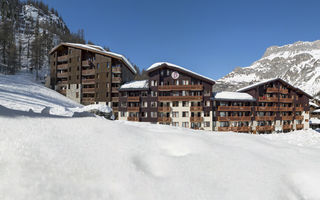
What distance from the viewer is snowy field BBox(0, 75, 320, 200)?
1.79 m

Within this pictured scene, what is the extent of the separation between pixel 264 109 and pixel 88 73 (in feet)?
139

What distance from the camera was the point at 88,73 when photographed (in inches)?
1581

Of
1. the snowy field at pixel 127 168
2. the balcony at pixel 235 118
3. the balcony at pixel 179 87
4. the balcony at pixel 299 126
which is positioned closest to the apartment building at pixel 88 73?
the balcony at pixel 179 87

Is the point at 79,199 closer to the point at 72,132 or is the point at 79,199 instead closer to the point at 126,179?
the point at 126,179

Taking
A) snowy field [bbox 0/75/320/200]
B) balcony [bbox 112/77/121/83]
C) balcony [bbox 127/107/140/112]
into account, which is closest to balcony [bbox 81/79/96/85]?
balcony [bbox 112/77/121/83]

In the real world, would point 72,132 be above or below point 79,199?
above

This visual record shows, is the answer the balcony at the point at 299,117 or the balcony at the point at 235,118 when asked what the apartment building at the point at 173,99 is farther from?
the balcony at the point at 299,117

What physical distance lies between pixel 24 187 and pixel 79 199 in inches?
22.4

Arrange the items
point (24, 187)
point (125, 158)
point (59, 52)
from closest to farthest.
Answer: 1. point (24, 187)
2. point (125, 158)
3. point (59, 52)

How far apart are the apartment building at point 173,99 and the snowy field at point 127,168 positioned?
28.3m

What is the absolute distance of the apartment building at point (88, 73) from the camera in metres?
38.4

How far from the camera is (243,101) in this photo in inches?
1296

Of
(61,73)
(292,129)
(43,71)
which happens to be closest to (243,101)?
(292,129)

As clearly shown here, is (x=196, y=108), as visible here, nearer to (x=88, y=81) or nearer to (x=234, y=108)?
(x=234, y=108)
